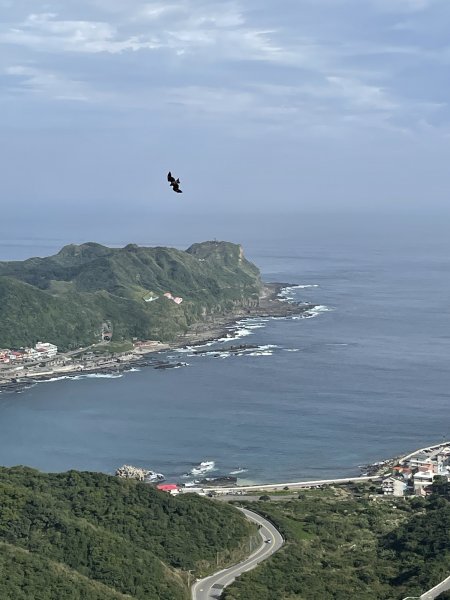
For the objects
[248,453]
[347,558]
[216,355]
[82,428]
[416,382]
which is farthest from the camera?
[216,355]

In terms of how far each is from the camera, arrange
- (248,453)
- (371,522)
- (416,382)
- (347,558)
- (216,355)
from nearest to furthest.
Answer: (347,558) → (371,522) → (248,453) → (416,382) → (216,355)

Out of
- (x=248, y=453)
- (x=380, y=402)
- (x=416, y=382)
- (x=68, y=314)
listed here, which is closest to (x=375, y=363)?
(x=416, y=382)

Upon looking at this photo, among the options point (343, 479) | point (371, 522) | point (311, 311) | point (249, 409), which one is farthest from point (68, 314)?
point (371, 522)

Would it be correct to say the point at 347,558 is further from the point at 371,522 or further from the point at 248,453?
the point at 248,453

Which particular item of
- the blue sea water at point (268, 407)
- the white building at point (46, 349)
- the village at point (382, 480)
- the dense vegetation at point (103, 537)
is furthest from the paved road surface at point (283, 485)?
the white building at point (46, 349)

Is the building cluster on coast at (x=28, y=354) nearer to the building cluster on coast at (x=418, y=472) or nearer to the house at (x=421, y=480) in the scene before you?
the building cluster on coast at (x=418, y=472)

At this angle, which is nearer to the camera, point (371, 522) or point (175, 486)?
point (371, 522)

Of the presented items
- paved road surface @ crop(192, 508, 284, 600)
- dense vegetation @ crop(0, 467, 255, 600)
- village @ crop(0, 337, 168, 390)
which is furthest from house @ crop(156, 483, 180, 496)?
village @ crop(0, 337, 168, 390)
